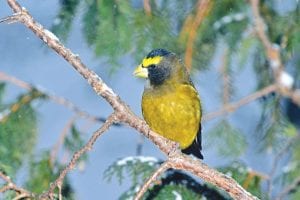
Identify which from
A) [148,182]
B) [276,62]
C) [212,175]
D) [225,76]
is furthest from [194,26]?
[148,182]

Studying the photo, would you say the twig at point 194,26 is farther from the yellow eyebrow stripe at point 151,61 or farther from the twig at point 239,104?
the yellow eyebrow stripe at point 151,61

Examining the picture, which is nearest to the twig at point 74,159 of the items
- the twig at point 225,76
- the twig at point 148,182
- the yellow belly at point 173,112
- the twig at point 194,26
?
the twig at point 148,182

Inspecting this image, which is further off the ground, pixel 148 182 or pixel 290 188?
pixel 290 188

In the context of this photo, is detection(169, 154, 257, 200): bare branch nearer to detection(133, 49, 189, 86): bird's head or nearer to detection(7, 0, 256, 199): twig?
detection(7, 0, 256, 199): twig

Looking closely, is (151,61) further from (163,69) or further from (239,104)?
(239,104)

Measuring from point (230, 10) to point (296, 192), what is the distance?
0.80m

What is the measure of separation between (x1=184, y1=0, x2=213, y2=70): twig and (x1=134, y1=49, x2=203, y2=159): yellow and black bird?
0.76ft

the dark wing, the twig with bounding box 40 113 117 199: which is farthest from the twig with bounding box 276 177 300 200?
the twig with bounding box 40 113 117 199

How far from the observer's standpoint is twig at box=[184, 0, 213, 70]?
2.58 meters

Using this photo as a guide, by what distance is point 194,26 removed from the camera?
2.59 m

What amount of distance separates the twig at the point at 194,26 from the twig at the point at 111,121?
943mm

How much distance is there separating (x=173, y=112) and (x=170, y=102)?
35mm

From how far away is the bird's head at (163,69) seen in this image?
2277mm

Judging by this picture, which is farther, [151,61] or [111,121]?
[151,61]
